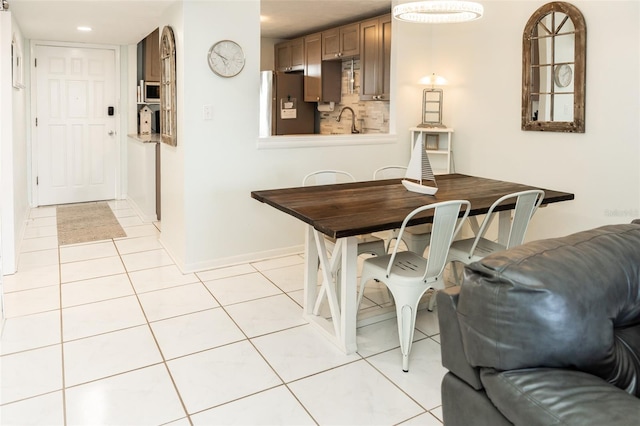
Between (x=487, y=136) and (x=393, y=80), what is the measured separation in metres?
1.06

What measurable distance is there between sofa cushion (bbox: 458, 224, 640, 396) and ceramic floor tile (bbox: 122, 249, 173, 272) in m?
3.35

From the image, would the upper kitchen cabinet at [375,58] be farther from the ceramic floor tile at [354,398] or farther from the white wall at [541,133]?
the ceramic floor tile at [354,398]

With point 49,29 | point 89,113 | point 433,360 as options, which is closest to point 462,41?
point 433,360

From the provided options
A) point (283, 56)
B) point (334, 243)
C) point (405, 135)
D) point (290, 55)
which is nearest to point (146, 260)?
point (334, 243)

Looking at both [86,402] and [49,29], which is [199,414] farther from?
[49,29]

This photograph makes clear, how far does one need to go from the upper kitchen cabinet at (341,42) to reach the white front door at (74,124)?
9.32 ft

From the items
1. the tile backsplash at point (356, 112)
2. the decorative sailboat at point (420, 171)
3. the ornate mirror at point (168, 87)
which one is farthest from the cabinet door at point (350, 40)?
the decorative sailboat at point (420, 171)

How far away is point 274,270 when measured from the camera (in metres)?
4.04

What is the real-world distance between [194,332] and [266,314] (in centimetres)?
47

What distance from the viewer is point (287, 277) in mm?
3875

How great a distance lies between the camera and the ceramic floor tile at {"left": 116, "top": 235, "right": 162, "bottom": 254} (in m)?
4.57

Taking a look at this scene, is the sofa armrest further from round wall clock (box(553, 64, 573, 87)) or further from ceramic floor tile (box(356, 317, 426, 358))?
round wall clock (box(553, 64, 573, 87))

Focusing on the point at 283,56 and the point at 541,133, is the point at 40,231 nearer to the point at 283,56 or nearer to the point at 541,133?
the point at 283,56

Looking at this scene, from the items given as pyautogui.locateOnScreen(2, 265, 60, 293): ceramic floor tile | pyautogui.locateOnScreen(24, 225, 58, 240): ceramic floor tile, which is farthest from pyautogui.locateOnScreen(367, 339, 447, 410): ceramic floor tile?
pyautogui.locateOnScreen(24, 225, 58, 240): ceramic floor tile
